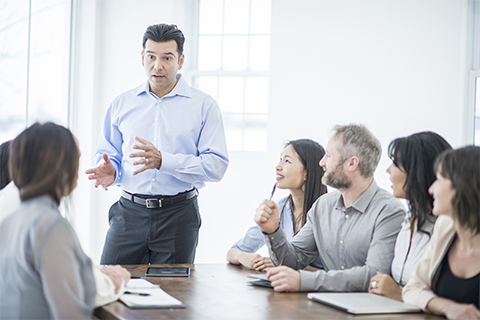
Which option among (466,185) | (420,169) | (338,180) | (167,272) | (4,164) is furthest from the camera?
(338,180)

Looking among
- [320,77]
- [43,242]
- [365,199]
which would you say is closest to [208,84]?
[320,77]

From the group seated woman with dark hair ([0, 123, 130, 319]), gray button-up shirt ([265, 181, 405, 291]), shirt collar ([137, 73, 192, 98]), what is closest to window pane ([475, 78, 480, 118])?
gray button-up shirt ([265, 181, 405, 291])

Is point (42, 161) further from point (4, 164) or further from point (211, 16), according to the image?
point (211, 16)

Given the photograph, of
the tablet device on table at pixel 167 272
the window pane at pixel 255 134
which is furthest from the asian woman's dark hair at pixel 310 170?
the window pane at pixel 255 134

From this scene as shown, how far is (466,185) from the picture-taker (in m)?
1.59

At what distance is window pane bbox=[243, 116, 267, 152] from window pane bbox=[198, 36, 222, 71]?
24.5 inches

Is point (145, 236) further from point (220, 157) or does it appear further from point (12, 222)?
point (12, 222)

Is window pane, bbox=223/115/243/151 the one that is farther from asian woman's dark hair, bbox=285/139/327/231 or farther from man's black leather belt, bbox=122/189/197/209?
man's black leather belt, bbox=122/189/197/209

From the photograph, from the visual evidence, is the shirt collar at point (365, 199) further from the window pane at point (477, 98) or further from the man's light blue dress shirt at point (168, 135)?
the window pane at point (477, 98)

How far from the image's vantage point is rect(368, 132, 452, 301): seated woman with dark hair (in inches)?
76.9

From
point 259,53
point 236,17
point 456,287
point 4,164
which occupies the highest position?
point 236,17

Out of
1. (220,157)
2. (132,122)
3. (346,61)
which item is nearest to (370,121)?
(346,61)

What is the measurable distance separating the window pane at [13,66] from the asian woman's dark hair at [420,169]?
298cm

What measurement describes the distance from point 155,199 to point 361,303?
1.42 metres
